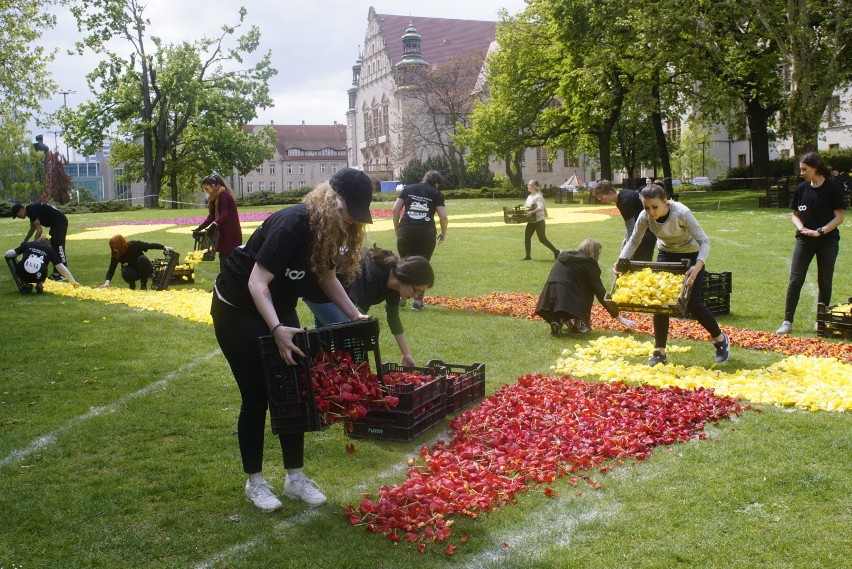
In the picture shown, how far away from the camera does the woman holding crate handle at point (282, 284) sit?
15.9 feet

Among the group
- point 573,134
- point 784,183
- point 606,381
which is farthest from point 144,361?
point 573,134

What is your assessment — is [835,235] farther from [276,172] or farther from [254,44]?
[276,172]

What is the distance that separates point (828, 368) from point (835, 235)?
9.57 feet

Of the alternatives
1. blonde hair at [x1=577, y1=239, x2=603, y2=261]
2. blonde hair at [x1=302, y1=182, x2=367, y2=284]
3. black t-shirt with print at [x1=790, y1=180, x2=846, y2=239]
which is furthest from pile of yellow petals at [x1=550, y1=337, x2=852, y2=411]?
blonde hair at [x1=302, y1=182, x2=367, y2=284]

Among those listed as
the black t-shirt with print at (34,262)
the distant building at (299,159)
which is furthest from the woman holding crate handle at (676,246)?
the distant building at (299,159)

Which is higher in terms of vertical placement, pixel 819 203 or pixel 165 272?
pixel 819 203

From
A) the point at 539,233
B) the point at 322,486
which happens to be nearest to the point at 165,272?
the point at 539,233

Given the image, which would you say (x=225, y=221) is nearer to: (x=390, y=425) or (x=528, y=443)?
(x=390, y=425)

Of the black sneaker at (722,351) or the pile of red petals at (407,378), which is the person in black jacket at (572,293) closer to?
the black sneaker at (722,351)

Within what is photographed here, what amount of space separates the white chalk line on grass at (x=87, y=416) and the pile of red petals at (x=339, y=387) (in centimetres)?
292

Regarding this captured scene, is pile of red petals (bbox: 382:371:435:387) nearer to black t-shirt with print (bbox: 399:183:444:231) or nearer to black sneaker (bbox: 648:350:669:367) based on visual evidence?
black sneaker (bbox: 648:350:669:367)

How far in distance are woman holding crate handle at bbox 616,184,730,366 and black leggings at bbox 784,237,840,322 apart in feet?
7.42

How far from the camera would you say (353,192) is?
4.95m

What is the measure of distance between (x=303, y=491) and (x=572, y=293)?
20.9 feet
